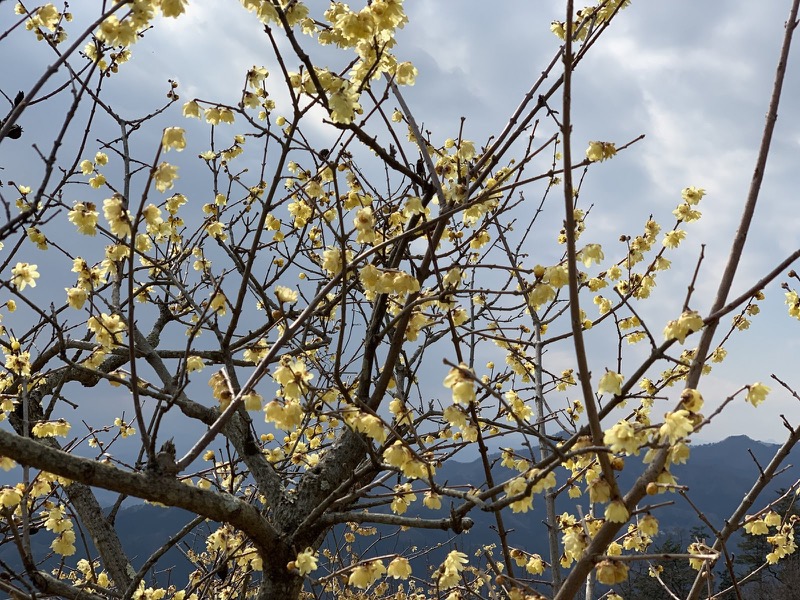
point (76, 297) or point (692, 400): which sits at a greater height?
point (76, 297)

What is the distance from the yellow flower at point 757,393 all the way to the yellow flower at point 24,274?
136 inches

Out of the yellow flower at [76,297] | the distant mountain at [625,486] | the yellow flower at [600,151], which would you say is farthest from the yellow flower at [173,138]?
the distant mountain at [625,486]

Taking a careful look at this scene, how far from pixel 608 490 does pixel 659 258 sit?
2.90 meters

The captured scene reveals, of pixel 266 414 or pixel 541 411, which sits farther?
pixel 541 411

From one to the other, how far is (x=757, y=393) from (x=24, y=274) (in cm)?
356

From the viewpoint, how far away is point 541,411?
4.38 meters

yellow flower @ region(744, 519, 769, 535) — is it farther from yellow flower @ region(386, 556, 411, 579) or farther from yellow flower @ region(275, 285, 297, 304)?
yellow flower @ region(275, 285, 297, 304)

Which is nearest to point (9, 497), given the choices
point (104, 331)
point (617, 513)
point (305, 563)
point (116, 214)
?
point (104, 331)

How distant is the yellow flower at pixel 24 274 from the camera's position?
3.14 meters

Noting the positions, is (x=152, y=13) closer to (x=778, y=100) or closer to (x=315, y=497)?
(x=778, y=100)

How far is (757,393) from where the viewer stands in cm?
216

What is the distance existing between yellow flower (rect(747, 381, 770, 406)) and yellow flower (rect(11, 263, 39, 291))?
3463mm

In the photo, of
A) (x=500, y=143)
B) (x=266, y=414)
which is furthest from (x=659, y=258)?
(x=266, y=414)

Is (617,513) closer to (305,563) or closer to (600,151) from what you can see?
(305,563)
